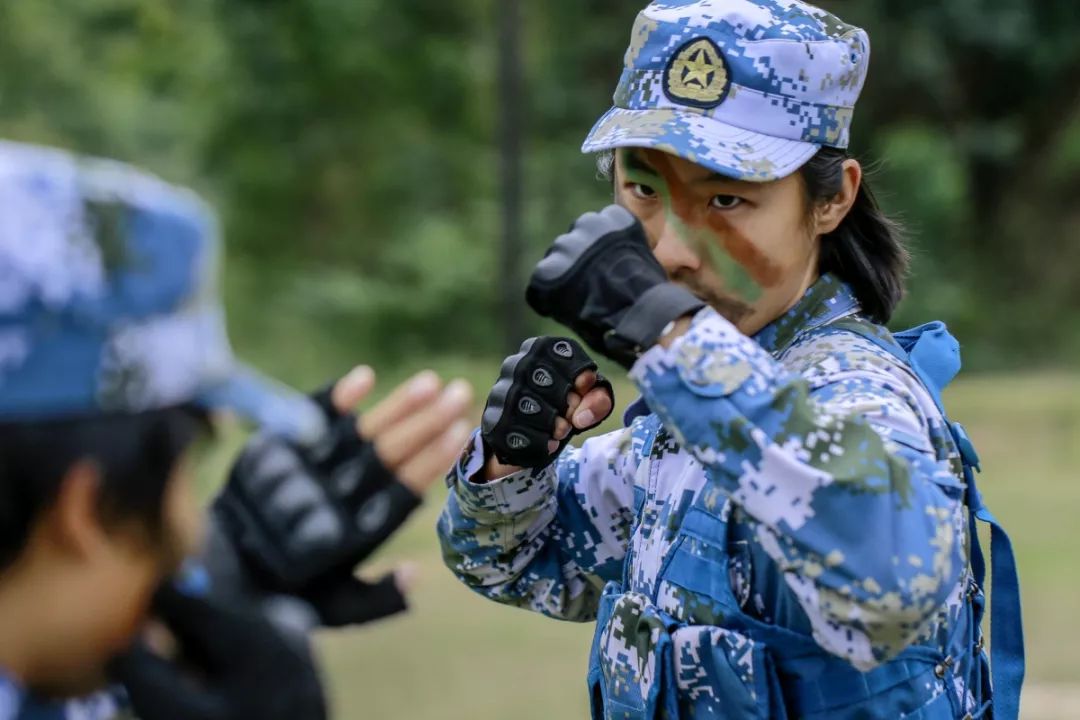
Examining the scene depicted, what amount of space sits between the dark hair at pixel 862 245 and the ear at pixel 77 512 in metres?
1.21

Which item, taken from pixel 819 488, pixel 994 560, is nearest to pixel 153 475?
pixel 819 488

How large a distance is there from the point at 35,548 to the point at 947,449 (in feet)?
4.17

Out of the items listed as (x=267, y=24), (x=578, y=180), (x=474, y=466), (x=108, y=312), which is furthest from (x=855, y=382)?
(x=267, y=24)

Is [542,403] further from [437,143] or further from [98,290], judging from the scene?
[437,143]

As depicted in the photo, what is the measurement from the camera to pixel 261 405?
5.31 ft

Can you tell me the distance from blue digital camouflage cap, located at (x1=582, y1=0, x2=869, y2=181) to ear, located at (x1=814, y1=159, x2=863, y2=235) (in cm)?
8

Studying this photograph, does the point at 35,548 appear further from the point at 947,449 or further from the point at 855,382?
the point at 947,449

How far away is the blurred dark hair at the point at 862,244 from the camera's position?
224 centimetres

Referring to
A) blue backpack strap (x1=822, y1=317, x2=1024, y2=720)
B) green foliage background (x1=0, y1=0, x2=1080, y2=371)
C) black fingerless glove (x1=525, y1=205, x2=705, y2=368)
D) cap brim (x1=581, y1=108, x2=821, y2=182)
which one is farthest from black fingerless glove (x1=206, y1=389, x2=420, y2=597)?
green foliage background (x1=0, y1=0, x2=1080, y2=371)

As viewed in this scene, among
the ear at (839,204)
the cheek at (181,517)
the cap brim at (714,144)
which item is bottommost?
the cheek at (181,517)

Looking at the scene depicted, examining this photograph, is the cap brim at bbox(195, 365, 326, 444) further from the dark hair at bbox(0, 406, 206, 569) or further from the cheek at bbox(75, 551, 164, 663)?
the cheek at bbox(75, 551, 164, 663)

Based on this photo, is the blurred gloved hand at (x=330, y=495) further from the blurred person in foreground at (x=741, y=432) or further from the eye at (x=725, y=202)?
the eye at (x=725, y=202)

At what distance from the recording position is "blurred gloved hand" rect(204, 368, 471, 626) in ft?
5.32

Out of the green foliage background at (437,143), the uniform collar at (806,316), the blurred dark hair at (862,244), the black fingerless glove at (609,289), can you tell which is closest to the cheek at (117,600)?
the black fingerless glove at (609,289)
